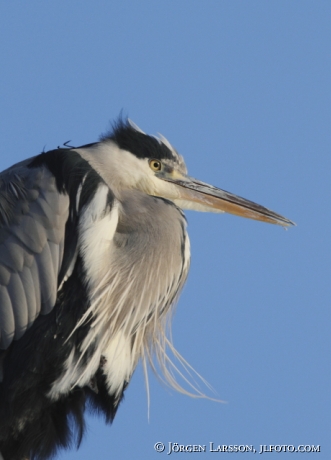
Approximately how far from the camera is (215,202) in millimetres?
5180

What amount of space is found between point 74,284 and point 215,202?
107 cm

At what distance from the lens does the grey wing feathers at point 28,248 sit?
4.38 metres

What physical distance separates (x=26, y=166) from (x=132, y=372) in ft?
3.74

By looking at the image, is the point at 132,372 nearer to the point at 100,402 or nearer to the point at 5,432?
the point at 100,402

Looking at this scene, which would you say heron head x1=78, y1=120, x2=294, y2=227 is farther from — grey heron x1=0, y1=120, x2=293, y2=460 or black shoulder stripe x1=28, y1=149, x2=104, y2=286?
black shoulder stripe x1=28, y1=149, x2=104, y2=286

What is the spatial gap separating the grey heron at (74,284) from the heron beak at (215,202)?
30 centimetres

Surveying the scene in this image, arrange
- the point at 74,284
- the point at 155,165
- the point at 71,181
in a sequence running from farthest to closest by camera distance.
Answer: the point at 155,165 < the point at 71,181 < the point at 74,284

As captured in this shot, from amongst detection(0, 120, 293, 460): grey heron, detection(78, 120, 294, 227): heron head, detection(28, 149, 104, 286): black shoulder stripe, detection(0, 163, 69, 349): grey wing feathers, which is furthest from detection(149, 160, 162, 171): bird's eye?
detection(0, 163, 69, 349): grey wing feathers

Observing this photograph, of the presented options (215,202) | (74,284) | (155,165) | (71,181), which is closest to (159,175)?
(155,165)

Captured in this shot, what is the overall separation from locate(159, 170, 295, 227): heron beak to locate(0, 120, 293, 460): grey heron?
0.97 ft

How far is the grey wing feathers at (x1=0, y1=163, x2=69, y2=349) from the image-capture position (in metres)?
4.38

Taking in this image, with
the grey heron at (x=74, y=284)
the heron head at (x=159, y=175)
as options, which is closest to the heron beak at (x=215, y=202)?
the heron head at (x=159, y=175)

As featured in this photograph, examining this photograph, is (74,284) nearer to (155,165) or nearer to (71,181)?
(71,181)

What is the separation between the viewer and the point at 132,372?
191 inches
